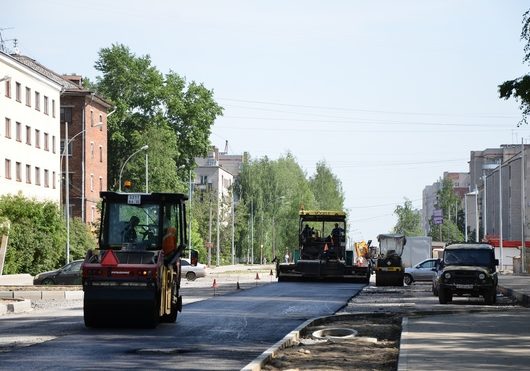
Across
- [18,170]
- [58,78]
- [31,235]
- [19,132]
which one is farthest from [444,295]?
[58,78]

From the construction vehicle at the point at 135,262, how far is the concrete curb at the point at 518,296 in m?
15.9

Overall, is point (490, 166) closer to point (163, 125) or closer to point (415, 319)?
point (163, 125)

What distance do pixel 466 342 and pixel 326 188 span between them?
158168 mm

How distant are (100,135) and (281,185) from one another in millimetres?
56718

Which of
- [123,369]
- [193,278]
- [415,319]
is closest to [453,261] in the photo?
[415,319]

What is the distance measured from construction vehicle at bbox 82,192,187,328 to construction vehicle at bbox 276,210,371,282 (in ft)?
104

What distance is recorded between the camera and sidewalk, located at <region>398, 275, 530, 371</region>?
15.9m

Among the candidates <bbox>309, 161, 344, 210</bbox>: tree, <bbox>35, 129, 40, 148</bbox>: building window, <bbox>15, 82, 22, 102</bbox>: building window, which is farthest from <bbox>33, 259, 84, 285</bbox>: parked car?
<bbox>309, 161, 344, 210</bbox>: tree

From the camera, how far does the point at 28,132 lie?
81.4 metres

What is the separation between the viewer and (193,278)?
64875 millimetres

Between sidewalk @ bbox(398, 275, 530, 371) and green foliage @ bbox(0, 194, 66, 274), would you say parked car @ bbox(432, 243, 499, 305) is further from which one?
green foliage @ bbox(0, 194, 66, 274)

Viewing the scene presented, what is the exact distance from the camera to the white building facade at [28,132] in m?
76.3

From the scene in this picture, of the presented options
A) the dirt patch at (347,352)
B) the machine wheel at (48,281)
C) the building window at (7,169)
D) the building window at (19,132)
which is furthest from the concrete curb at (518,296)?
the building window at (19,132)

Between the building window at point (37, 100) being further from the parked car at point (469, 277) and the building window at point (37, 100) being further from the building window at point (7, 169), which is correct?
the parked car at point (469, 277)
